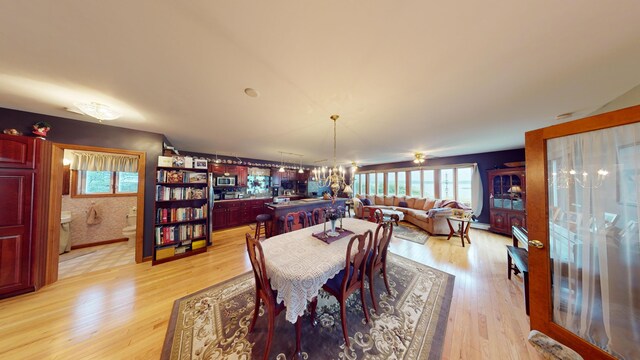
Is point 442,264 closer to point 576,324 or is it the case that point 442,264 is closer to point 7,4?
point 576,324

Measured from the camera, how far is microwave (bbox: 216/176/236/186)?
5.42m

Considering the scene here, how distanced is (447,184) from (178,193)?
25.4 feet

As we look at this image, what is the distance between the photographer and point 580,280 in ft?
4.37

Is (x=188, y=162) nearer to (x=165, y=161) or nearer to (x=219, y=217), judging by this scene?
(x=165, y=161)

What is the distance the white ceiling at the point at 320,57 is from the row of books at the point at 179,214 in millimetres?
1710

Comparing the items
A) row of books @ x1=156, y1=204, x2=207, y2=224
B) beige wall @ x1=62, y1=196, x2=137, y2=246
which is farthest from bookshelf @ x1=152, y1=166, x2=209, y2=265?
beige wall @ x1=62, y1=196, x2=137, y2=246

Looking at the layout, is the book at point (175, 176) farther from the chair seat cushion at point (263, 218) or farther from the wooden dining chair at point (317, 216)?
the wooden dining chair at point (317, 216)

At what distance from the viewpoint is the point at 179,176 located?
332 cm

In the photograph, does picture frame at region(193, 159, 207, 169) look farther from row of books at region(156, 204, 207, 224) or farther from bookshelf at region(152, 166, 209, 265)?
row of books at region(156, 204, 207, 224)

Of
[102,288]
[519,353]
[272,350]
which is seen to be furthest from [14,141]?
[519,353]

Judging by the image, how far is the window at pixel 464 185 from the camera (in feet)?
18.0

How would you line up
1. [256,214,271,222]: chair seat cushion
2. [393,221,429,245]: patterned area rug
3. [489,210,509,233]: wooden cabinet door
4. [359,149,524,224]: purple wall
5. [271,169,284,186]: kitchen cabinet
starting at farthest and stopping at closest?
[271,169,284,186]: kitchen cabinet, [359,149,524,224]: purple wall, [489,210,509,233]: wooden cabinet door, [393,221,429,245]: patterned area rug, [256,214,271,222]: chair seat cushion

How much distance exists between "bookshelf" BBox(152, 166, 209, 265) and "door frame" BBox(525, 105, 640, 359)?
4809 mm

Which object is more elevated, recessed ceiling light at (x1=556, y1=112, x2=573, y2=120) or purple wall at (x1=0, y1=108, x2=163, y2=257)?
recessed ceiling light at (x1=556, y1=112, x2=573, y2=120)
